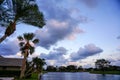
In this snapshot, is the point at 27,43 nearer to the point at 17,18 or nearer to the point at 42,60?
the point at 17,18

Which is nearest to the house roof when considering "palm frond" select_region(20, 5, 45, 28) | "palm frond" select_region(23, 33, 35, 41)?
"palm frond" select_region(23, 33, 35, 41)

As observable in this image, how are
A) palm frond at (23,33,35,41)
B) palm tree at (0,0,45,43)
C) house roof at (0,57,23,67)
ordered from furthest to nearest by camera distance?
house roof at (0,57,23,67) → palm frond at (23,33,35,41) → palm tree at (0,0,45,43)

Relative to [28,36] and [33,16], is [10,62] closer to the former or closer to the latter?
[28,36]

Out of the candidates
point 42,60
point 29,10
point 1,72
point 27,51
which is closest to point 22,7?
point 29,10

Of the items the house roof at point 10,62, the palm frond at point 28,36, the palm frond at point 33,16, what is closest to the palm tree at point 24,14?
the palm frond at point 33,16

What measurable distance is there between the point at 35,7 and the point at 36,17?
0.86m

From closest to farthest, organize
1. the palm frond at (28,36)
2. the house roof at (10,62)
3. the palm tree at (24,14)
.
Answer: the palm tree at (24,14) → the palm frond at (28,36) → the house roof at (10,62)

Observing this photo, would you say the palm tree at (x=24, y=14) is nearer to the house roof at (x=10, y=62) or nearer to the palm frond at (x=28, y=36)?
the palm frond at (x=28, y=36)

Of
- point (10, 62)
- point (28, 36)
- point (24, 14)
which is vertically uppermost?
point (28, 36)

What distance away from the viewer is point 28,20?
18.0 m

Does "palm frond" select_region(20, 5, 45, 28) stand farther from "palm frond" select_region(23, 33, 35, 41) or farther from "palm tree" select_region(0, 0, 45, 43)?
"palm frond" select_region(23, 33, 35, 41)

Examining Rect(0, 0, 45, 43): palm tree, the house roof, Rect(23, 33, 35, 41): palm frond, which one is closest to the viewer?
Rect(0, 0, 45, 43): palm tree

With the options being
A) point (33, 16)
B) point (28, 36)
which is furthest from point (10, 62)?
point (33, 16)

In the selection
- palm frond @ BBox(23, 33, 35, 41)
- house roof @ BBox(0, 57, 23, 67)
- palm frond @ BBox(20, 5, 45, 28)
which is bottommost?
palm frond @ BBox(20, 5, 45, 28)
